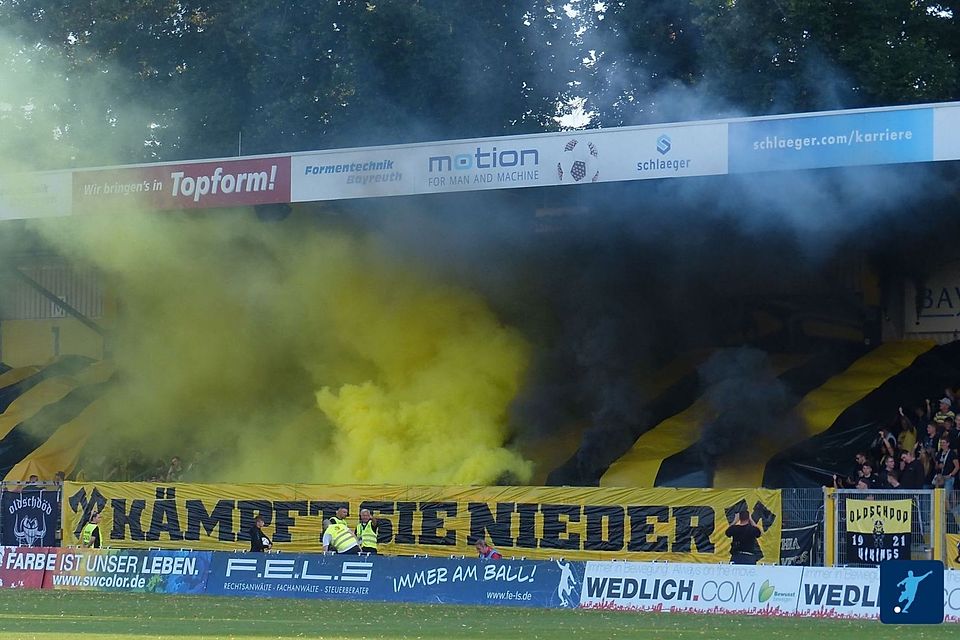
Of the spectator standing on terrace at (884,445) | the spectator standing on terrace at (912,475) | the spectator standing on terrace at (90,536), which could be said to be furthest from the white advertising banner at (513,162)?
the spectator standing on terrace at (90,536)

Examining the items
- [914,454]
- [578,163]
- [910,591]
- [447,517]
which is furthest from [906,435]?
[910,591]

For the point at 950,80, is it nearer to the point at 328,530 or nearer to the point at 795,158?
the point at 795,158

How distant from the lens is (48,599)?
73.5 feet

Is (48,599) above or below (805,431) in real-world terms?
below

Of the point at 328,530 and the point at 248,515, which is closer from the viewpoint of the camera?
the point at 328,530

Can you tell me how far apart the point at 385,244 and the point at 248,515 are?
22.4 ft

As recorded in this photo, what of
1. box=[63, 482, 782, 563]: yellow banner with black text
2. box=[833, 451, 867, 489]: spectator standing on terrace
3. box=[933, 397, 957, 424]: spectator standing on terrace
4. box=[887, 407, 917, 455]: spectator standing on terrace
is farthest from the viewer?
box=[887, 407, 917, 455]: spectator standing on terrace

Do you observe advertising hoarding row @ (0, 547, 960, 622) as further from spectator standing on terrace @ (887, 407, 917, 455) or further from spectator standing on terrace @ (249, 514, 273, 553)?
spectator standing on terrace @ (887, 407, 917, 455)

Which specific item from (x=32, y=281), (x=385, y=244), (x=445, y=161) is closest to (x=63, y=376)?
(x=32, y=281)

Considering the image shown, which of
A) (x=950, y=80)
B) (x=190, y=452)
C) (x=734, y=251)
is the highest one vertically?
(x=950, y=80)

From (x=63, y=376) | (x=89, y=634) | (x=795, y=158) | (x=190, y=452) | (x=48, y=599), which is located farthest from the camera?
(x=63, y=376)

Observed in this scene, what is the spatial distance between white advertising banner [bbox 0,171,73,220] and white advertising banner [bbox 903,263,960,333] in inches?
654

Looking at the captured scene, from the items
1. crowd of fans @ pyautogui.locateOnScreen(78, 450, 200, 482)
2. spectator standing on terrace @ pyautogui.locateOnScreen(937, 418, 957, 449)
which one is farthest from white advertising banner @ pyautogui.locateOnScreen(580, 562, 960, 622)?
crowd of fans @ pyautogui.locateOnScreen(78, 450, 200, 482)

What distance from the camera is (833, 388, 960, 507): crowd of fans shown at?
914 inches
